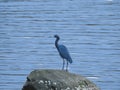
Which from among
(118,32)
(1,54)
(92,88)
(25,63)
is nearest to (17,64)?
(25,63)

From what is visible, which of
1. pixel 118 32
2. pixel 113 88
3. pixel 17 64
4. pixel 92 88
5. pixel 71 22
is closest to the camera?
pixel 92 88

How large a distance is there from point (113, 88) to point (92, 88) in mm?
3565

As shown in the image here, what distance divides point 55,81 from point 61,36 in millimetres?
8654

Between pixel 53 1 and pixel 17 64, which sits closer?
pixel 17 64

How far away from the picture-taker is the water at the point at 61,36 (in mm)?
14501

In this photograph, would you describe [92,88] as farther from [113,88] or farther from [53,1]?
[53,1]

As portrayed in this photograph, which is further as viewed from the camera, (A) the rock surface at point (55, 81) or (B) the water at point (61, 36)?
(B) the water at point (61, 36)

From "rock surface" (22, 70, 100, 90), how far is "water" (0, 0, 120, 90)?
356cm

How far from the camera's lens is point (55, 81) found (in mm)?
9453

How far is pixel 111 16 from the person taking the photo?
2084 cm

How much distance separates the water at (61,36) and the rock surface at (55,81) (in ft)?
11.7

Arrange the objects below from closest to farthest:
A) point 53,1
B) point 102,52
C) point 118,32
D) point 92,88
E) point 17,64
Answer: point 92,88 → point 17,64 → point 102,52 → point 118,32 → point 53,1

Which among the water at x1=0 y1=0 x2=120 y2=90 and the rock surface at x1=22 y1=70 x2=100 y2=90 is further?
the water at x1=0 y1=0 x2=120 y2=90

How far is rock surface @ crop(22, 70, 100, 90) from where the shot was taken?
943cm
